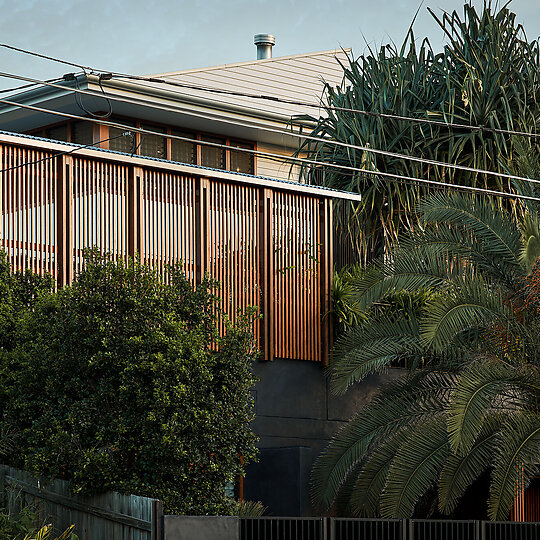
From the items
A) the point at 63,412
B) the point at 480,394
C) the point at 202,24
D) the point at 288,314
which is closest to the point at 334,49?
the point at 202,24

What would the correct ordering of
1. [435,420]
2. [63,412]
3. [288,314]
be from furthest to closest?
[288,314], [435,420], [63,412]

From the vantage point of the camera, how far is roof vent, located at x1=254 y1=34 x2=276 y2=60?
22703 mm

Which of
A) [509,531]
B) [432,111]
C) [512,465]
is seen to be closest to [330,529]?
[509,531]

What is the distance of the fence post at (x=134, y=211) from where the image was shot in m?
13.7

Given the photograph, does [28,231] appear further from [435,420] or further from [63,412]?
[435,420]

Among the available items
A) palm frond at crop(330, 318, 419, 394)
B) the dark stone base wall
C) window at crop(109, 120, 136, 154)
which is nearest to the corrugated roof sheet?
window at crop(109, 120, 136, 154)

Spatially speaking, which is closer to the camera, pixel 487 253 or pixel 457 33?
pixel 487 253

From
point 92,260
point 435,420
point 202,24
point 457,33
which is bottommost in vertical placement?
point 435,420

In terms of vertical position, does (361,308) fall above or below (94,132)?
below

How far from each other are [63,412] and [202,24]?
17.5 meters

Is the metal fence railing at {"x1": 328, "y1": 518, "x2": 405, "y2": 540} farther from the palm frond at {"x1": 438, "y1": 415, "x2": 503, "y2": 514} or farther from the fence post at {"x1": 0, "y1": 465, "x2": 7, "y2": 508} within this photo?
the fence post at {"x1": 0, "y1": 465, "x2": 7, "y2": 508}

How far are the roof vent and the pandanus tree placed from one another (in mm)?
5349

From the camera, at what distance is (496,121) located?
16484mm

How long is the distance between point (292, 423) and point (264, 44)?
11.1 metres
